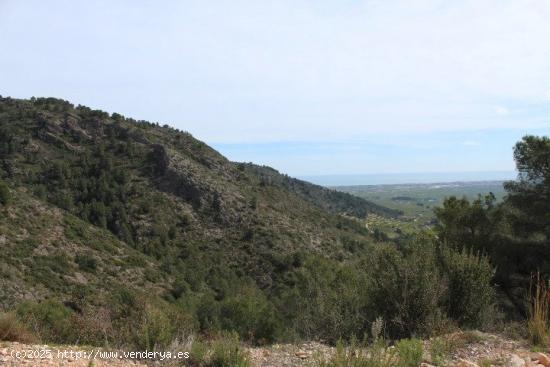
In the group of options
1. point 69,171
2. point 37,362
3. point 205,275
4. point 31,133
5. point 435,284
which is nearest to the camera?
point 37,362

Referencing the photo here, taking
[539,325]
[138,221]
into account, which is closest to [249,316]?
[539,325]

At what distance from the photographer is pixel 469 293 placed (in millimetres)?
7277

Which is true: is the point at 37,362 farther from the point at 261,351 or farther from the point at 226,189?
the point at 226,189

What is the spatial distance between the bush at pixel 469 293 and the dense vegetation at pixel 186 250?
19 millimetres

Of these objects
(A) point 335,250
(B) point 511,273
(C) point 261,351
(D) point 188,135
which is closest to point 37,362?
(C) point 261,351

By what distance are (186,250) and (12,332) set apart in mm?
36294

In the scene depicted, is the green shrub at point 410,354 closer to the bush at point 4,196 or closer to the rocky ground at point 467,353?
the rocky ground at point 467,353

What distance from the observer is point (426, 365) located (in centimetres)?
442

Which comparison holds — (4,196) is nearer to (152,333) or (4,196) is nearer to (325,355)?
(152,333)

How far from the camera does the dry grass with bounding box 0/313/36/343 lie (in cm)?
519

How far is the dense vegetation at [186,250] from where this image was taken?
22.9 ft

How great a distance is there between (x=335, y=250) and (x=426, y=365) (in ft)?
133

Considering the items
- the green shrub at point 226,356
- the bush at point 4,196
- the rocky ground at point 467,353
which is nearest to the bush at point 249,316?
the rocky ground at point 467,353

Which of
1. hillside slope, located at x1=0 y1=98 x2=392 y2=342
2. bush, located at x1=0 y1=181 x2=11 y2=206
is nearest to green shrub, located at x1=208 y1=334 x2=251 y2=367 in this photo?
hillside slope, located at x1=0 y1=98 x2=392 y2=342
